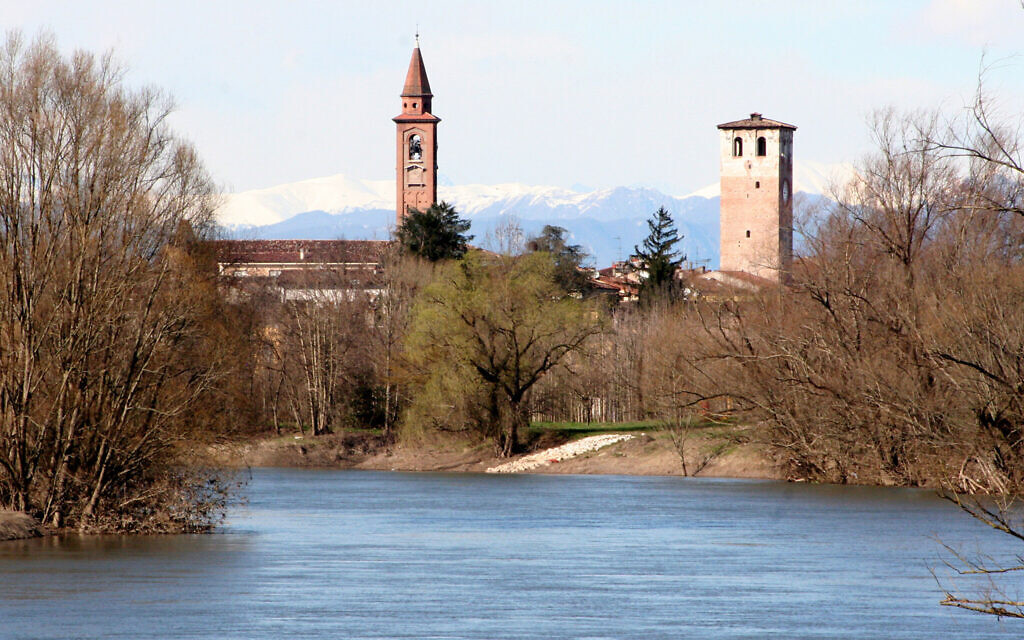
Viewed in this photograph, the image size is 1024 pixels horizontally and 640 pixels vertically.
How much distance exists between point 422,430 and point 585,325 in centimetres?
838

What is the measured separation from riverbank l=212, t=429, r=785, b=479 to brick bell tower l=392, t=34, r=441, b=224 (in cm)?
6716

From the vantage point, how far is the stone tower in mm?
127000

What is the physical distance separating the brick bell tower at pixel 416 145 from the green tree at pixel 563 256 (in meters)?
30.3

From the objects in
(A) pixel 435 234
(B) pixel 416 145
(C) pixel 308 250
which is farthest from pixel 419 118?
(A) pixel 435 234

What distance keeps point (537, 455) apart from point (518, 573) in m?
35.5

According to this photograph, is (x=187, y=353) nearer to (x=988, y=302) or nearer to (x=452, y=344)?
(x=988, y=302)

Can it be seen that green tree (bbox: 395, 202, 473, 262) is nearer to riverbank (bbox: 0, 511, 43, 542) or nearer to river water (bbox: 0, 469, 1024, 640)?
river water (bbox: 0, 469, 1024, 640)

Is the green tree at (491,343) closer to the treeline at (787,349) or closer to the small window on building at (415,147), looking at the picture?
the treeline at (787,349)

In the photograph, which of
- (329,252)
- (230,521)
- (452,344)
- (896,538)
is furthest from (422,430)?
(329,252)

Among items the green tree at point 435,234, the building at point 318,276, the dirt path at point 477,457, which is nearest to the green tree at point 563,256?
the green tree at point 435,234

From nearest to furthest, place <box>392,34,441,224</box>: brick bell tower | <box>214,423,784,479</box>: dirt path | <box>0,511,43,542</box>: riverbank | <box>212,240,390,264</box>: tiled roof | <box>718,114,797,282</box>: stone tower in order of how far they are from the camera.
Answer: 1. <box>0,511,43,542</box>: riverbank
2. <box>214,423,784,479</box>: dirt path
3. <box>212,240,390,264</box>: tiled roof
4. <box>718,114,797,282</box>: stone tower
5. <box>392,34,441,224</box>: brick bell tower

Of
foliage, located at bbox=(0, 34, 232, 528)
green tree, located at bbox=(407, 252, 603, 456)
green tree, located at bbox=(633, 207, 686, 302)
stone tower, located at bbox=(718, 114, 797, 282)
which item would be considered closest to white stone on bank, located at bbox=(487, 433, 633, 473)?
green tree, located at bbox=(407, 252, 603, 456)

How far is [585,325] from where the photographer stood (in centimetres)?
6181

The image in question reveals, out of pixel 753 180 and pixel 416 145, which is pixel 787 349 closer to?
pixel 753 180
